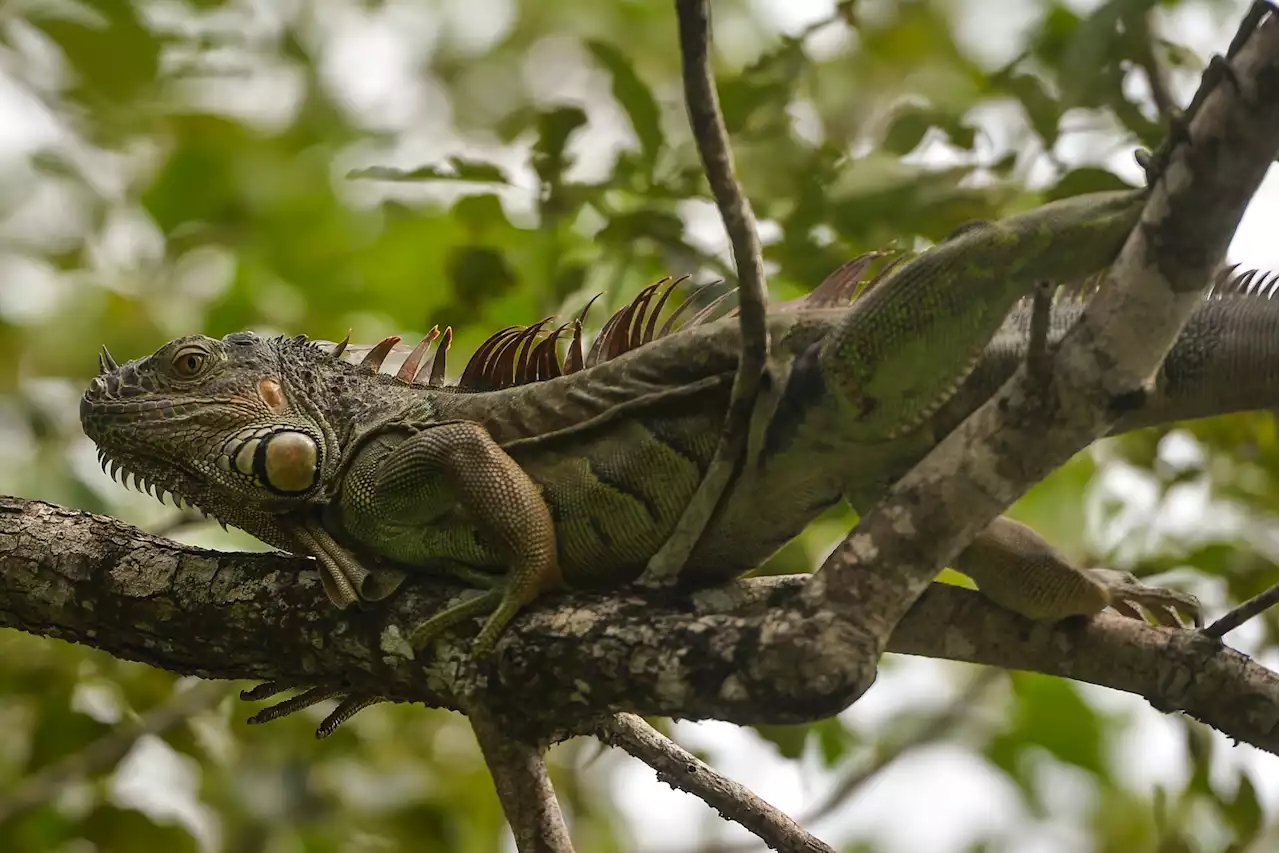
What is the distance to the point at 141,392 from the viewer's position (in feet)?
14.3

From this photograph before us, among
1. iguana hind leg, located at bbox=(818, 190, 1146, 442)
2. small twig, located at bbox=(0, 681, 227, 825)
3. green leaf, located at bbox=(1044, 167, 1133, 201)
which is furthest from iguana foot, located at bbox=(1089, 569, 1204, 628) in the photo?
small twig, located at bbox=(0, 681, 227, 825)

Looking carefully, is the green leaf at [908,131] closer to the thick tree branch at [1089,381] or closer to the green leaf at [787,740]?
the thick tree branch at [1089,381]

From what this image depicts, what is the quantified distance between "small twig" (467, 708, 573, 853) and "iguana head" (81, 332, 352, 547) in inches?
45.3

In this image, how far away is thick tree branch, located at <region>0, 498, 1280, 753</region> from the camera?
3.26m

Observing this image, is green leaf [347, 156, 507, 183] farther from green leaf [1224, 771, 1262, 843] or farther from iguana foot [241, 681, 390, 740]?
green leaf [1224, 771, 1262, 843]

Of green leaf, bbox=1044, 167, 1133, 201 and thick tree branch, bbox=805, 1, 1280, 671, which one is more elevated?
green leaf, bbox=1044, 167, 1133, 201

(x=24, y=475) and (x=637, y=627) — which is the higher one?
(x=24, y=475)

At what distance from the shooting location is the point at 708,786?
13.4 feet

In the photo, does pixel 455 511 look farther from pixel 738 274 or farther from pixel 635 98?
pixel 635 98

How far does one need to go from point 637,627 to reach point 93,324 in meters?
4.31

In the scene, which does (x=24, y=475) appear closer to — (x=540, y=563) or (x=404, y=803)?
(x=404, y=803)

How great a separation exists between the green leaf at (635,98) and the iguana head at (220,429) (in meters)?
1.72

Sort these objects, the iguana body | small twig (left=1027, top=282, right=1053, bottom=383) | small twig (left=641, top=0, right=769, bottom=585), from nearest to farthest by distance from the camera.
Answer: small twig (left=641, top=0, right=769, bottom=585)
small twig (left=1027, top=282, right=1053, bottom=383)
the iguana body

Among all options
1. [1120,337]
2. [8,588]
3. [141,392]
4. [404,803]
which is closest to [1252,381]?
[1120,337]
